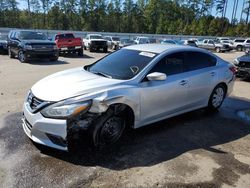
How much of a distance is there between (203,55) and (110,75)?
7.91 ft

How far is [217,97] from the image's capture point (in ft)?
22.1

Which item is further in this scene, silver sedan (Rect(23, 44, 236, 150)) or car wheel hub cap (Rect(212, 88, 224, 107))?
car wheel hub cap (Rect(212, 88, 224, 107))

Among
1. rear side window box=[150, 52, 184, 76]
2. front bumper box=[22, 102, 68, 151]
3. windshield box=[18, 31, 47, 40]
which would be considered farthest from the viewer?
windshield box=[18, 31, 47, 40]

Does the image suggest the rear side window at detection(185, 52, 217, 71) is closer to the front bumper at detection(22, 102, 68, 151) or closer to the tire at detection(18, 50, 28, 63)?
the front bumper at detection(22, 102, 68, 151)

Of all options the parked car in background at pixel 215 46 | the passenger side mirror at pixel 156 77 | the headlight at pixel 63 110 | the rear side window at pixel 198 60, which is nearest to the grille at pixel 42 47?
the rear side window at pixel 198 60

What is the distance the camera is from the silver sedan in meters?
4.19

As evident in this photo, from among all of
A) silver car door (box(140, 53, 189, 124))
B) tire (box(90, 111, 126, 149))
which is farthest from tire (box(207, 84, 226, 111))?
tire (box(90, 111, 126, 149))

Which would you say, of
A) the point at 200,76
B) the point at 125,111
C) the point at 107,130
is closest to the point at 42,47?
the point at 200,76

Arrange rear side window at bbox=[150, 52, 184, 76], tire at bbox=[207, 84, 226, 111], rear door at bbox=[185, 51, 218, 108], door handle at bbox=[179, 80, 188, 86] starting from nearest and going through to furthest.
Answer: rear side window at bbox=[150, 52, 184, 76]
door handle at bbox=[179, 80, 188, 86]
rear door at bbox=[185, 51, 218, 108]
tire at bbox=[207, 84, 226, 111]

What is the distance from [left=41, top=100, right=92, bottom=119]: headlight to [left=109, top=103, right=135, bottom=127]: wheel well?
1.79ft

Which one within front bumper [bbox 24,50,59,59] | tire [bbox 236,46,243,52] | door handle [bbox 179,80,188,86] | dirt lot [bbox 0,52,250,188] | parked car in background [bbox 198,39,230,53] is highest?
door handle [bbox 179,80,188,86]

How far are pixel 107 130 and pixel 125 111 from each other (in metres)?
0.44

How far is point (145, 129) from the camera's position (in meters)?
5.52

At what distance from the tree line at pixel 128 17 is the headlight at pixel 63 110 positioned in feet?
218
